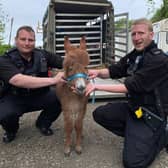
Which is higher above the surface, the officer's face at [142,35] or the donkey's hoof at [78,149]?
the officer's face at [142,35]

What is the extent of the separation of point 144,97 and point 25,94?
5.38 ft

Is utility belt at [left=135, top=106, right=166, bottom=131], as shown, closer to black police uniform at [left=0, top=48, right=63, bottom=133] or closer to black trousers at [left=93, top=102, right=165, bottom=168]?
black trousers at [left=93, top=102, right=165, bottom=168]

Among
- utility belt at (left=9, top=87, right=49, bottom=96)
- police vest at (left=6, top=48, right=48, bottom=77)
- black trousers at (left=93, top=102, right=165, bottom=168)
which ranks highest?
police vest at (left=6, top=48, right=48, bottom=77)

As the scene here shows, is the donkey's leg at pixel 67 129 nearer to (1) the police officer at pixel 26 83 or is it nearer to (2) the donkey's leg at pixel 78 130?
(2) the donkey's leg at pixel 78 130

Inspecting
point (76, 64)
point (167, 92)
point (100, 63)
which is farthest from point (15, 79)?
point (100, 63)

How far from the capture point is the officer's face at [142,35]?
3680 mm

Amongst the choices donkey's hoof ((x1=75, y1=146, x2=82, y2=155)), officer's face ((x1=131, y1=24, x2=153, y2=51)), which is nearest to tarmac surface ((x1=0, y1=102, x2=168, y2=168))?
donkey's hoof ((x1=75, y1=146, x2=82, y2=155))

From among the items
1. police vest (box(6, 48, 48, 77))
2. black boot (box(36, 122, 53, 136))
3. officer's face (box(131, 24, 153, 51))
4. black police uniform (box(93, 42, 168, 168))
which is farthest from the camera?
black boot (box(36, 122, 53, 136))

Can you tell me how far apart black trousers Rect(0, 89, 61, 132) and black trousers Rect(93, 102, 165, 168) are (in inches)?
26.5

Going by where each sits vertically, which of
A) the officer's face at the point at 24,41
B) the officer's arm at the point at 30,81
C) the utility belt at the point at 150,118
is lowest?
the utility belt at the point at 150,118

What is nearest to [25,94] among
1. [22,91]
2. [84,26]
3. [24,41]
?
[22,91]

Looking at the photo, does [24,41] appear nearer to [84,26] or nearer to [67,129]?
[67,129]

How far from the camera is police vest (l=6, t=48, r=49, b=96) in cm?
407

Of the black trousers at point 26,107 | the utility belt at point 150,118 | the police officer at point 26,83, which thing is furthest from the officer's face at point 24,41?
the utility belt at point 150,118
